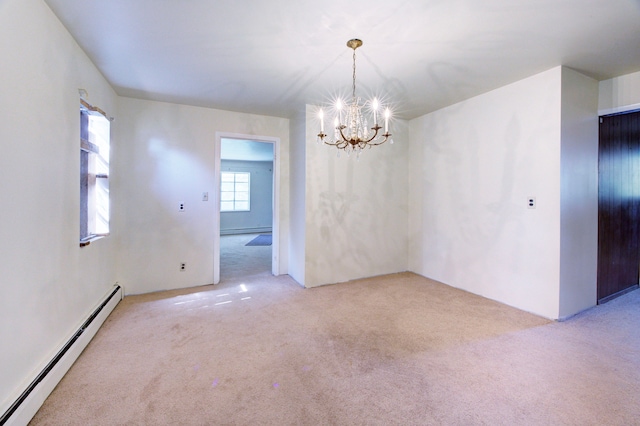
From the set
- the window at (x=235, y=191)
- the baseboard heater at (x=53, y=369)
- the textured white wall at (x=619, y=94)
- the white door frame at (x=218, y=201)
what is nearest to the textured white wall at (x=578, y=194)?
the textured white wall at (x=619, y=94)

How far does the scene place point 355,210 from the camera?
4168 millimetres

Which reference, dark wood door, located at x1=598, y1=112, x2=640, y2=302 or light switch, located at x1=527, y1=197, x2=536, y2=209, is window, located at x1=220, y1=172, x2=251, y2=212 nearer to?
light switch, located at x1=527, y1=197, x2=536, y2=209

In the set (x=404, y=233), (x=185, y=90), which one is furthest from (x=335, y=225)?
(x=185, y=90)

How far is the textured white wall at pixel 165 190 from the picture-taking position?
11.5ft

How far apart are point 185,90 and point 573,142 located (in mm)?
4089

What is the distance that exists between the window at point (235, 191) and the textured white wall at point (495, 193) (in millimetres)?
6410

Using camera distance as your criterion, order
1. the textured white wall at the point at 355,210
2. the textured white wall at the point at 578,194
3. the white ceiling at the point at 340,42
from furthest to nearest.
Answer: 1. the textured white wall at the point at 355,210
2. the textured white wall at the point at 578,194
3. the white ceiling at the point at 340,42

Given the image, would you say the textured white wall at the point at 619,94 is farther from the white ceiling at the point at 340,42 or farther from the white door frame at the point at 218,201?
the white door frame at the point at 218,201

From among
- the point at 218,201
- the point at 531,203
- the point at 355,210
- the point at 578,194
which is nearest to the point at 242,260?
the point at 218,201

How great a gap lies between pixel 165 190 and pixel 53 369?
2.31 m

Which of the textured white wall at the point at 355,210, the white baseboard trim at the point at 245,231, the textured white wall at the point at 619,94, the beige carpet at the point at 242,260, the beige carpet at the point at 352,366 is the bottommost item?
the beige carpet at the point at 352,366

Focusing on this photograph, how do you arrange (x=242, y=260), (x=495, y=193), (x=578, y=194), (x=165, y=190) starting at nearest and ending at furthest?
(x=578, y=194) < (x=495, y=193) < (x=165, y=190) < (x=242, y=260)

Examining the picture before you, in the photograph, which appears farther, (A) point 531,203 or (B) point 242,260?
(B) point 242,260

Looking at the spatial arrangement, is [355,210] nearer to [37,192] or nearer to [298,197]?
[298,197]
